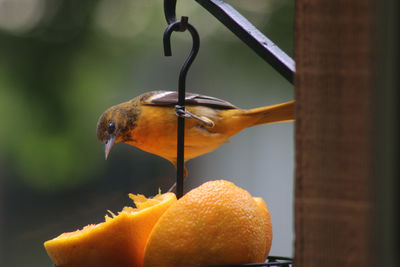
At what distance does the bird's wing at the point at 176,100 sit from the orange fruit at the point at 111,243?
94cm

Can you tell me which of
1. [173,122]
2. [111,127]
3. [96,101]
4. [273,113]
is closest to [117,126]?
[111,127]

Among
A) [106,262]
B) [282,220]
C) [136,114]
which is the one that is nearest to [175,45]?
[282,220]

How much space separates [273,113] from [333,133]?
1.32m

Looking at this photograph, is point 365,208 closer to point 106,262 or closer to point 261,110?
point 106,262

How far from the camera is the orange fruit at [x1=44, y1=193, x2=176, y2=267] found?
0.73m

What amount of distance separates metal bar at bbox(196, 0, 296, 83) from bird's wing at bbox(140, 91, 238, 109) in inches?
30.8

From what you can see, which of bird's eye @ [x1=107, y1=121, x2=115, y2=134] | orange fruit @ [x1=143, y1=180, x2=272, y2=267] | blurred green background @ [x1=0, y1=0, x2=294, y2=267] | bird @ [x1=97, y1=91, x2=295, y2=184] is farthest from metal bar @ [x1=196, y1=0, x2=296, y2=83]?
blurred green background @ [x1=0, y1=0, x2=294, y2=267]

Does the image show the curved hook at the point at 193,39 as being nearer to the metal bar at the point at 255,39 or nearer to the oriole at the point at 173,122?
the metal bar at the point at 255,39

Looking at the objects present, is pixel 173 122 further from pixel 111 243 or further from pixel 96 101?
pixel 96 101

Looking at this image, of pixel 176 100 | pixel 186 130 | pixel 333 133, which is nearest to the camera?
pixel 333 133

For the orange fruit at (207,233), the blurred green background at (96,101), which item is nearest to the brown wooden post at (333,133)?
the orange fruit at (207,233)

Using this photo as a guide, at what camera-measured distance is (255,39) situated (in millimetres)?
782

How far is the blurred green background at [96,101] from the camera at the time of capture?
4.04 m

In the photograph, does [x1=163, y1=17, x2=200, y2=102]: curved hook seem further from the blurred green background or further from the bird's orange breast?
the blurred green background
